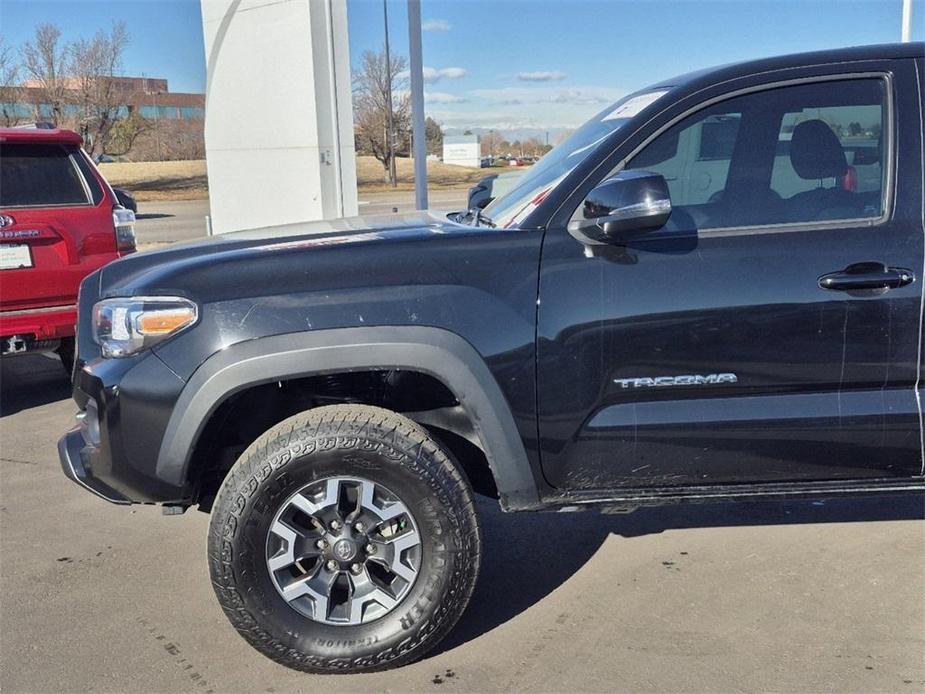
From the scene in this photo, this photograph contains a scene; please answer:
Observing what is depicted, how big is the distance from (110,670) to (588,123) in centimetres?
292

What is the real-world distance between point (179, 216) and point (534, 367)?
26055mm

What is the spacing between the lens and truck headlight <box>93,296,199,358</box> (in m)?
2.93

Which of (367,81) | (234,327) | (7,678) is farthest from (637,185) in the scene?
(367,81)

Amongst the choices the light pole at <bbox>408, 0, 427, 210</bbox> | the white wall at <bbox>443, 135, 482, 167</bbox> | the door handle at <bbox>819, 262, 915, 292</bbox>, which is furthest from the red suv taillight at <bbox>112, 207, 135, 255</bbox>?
the white wall at <bbox>443, 135, 482, 167</bbox>

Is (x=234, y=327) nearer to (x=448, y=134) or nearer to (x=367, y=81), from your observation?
Answer: (x=367, y=81)

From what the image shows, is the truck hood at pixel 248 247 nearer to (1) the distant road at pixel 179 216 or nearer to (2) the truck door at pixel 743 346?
(2) the truck door at pixel 743 346

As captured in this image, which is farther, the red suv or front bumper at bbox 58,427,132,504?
the red suv

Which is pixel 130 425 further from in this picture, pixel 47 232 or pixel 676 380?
pixel 47 232

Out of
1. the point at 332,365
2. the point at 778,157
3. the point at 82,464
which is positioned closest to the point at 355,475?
the point at 332,365

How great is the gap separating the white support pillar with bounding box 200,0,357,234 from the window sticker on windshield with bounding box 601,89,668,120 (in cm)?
802

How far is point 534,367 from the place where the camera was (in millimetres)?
2908

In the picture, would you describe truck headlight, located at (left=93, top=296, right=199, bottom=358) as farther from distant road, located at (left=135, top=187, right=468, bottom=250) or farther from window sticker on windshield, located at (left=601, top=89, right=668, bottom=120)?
distant road, located at (left=135, top=187, right=468, bottom=250)

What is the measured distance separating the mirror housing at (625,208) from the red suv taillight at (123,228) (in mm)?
4457

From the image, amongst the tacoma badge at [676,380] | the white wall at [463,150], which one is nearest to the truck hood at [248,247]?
the tacoma badge at [676,380]
